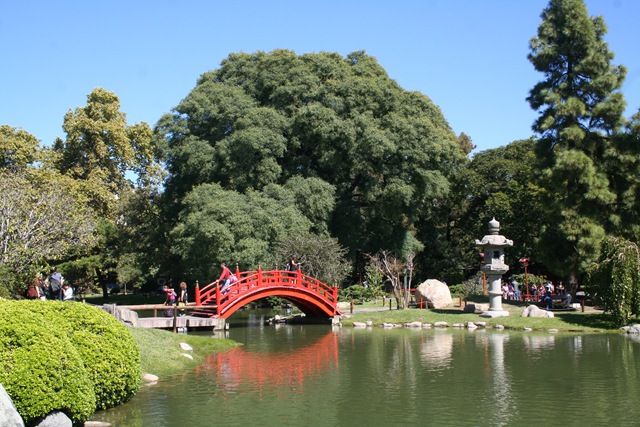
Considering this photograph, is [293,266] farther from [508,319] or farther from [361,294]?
[508,319]

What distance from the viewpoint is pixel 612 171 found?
33.0 meters

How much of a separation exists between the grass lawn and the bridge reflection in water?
299 inches

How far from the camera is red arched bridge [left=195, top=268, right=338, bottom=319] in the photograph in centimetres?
2803

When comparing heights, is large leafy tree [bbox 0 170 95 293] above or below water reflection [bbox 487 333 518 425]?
above

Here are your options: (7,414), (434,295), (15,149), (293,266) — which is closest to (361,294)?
(434,295)

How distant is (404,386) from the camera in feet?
51.5

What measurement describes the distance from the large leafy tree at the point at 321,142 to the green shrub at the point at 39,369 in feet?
87.4

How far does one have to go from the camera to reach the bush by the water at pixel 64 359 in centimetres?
1034

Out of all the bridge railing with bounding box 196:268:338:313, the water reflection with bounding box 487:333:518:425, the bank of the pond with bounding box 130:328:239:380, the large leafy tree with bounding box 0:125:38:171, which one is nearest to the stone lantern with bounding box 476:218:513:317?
the bridge railing with bounding box 196:268:338:313

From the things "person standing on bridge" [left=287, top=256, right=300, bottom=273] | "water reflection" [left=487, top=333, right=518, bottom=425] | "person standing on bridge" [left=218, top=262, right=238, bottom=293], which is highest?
"person standing on bridge" [left=287, top=256, right=300, bottom=273]

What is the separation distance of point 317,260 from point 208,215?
545 cm

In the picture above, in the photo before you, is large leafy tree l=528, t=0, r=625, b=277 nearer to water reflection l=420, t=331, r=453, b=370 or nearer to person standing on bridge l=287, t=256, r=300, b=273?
water reflection l=420, t=331, r=453, b=370

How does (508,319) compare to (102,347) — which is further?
(508,319)

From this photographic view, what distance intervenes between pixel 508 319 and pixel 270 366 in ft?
43.5
